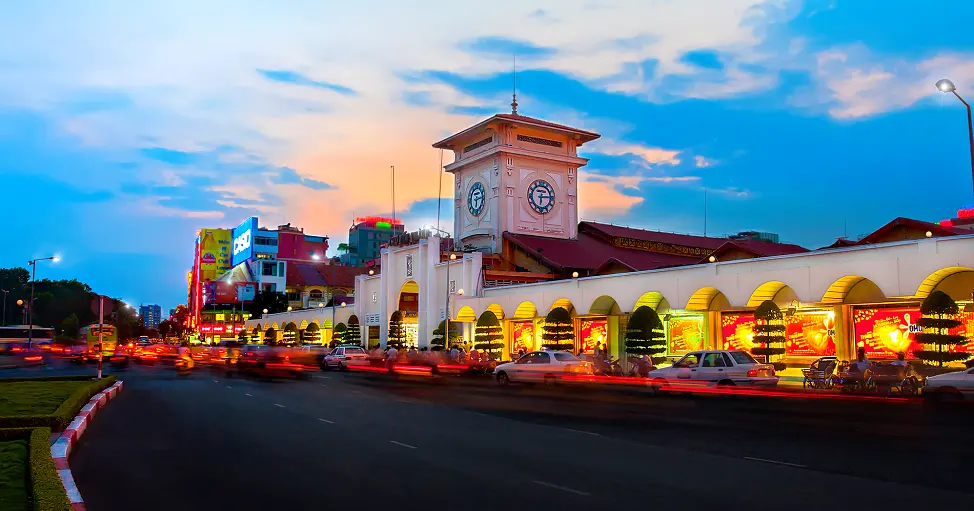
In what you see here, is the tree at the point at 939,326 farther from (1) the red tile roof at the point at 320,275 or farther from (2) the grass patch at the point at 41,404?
(1) the red tile roof at the point at 320,275

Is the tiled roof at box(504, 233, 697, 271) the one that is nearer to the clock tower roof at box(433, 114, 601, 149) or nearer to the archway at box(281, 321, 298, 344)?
the clock tower roof at box(433, 114, 601, 149)

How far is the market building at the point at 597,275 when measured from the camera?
1141 inches

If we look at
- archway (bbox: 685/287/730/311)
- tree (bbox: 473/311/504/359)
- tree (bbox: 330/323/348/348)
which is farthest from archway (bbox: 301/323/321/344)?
archway (bbox: 685/287/730/311)

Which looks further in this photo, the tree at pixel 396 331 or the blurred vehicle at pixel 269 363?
the tree at pixel 396 331

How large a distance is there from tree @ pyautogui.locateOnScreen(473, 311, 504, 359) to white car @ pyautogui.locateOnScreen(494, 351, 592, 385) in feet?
44.1

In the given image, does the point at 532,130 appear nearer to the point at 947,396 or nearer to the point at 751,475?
the point at 947,396

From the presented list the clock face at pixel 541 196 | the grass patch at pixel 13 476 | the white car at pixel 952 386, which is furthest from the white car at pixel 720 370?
the clock face at pixel 541 196

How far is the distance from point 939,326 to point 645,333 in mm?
12756

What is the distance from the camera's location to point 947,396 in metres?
21.6

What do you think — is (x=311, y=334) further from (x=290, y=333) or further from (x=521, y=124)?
(x=521, y=124)

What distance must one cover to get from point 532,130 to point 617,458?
5404cm

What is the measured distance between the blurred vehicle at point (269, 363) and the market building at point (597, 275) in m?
11.4

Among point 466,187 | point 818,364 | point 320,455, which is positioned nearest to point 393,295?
point 466,187

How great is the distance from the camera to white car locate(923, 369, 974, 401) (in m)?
20.7
